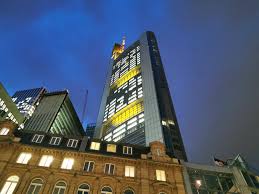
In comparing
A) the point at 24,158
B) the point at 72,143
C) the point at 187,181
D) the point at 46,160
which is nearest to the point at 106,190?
the point at 46,160

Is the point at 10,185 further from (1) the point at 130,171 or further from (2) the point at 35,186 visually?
(1) the point at 130,171

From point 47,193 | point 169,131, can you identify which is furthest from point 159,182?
point 169,131

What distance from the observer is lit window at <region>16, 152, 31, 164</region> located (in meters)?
34.1

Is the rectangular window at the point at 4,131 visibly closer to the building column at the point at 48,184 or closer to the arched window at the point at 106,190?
the building column at the point at 48,184

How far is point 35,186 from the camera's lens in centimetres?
3130

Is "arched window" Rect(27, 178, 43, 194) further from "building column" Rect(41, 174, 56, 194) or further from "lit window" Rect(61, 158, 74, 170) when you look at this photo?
"lit window" Rect(61, 158, 74, 170)

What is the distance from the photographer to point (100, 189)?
1282 inches

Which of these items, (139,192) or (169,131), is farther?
(169,131)

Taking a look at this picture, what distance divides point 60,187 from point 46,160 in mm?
5068

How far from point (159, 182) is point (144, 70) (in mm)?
95029

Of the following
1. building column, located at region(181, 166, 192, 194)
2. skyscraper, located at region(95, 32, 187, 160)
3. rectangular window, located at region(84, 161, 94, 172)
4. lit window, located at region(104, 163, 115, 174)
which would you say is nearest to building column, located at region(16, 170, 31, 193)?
rectangular window, located at region(84, 161, 94, 172)

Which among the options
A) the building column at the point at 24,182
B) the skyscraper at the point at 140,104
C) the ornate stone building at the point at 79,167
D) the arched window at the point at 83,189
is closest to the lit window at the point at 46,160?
the ornate stone building at the point at 79,167

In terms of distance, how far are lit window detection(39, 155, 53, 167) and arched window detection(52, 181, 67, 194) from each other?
359cm

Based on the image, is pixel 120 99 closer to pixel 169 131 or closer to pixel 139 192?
pixel 169 131
